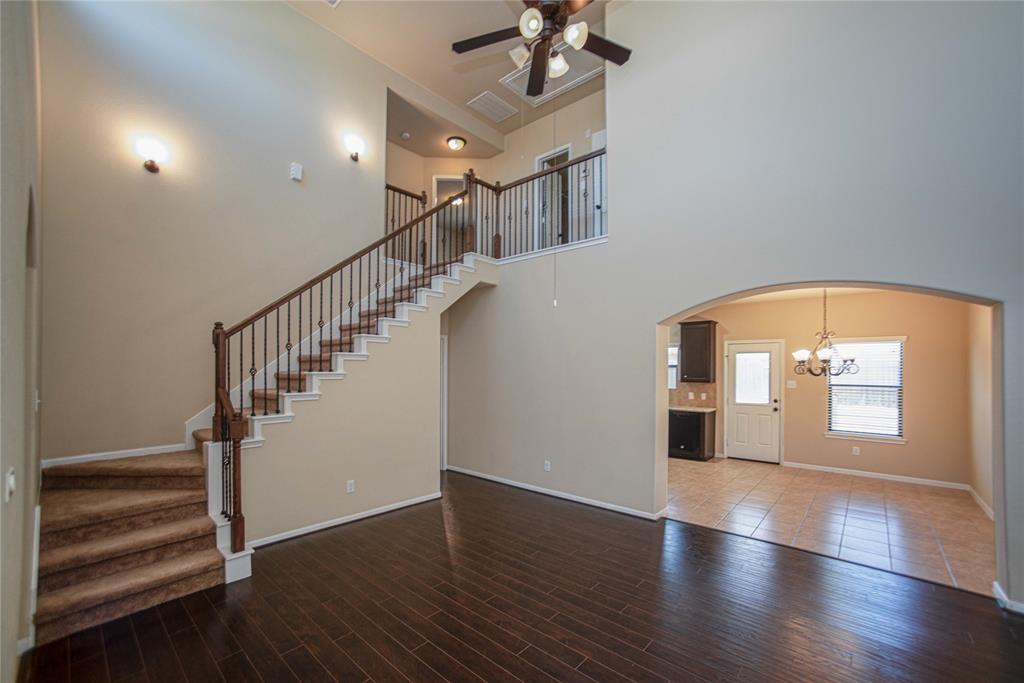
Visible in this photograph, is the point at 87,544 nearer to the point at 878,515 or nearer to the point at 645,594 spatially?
the point at 645,594

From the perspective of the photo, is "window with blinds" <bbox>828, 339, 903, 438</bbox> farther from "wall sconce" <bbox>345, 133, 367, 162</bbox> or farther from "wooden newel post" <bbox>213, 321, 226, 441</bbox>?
"wooden newel post" <bbox>213, 321, 226, 441</bbox>

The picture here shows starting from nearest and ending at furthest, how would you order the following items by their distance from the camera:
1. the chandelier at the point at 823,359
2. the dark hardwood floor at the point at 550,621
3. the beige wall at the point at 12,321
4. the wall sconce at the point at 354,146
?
the beige wall at the point at 12,321
the dark hardwood floor at the point at 550,621
the wall sconce at the point at 354,146
the chandelier at the point at 823,359

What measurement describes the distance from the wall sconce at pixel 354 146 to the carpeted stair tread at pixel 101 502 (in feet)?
14.0

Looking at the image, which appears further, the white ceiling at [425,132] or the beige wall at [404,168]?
the beige wall at [404,168]

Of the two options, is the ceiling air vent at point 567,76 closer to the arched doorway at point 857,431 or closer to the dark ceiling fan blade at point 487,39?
the dark ceiling fan blade at point 487,39

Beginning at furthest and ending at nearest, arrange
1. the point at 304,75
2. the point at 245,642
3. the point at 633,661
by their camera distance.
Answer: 1. the point at 304,75
2. the point at 245,642
3. the point at 633,661

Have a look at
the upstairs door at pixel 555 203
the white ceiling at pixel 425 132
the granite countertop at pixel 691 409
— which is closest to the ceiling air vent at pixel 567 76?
the upstairs door at pixel 555 203

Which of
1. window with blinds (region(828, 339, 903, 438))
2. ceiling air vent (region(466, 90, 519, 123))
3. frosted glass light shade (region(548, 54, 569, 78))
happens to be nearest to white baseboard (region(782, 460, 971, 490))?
window with blinds (region(828, 339, 903, 438))

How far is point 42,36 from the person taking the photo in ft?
11.8

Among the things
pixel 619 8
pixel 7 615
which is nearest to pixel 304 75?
pixel 619 8

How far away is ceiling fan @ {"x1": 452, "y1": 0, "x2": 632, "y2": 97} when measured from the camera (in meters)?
3.22

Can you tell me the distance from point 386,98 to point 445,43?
113 centimetres

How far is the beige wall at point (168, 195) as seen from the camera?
3677 millimetres

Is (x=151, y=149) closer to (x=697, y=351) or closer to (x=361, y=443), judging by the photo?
(x=361, y=443)
